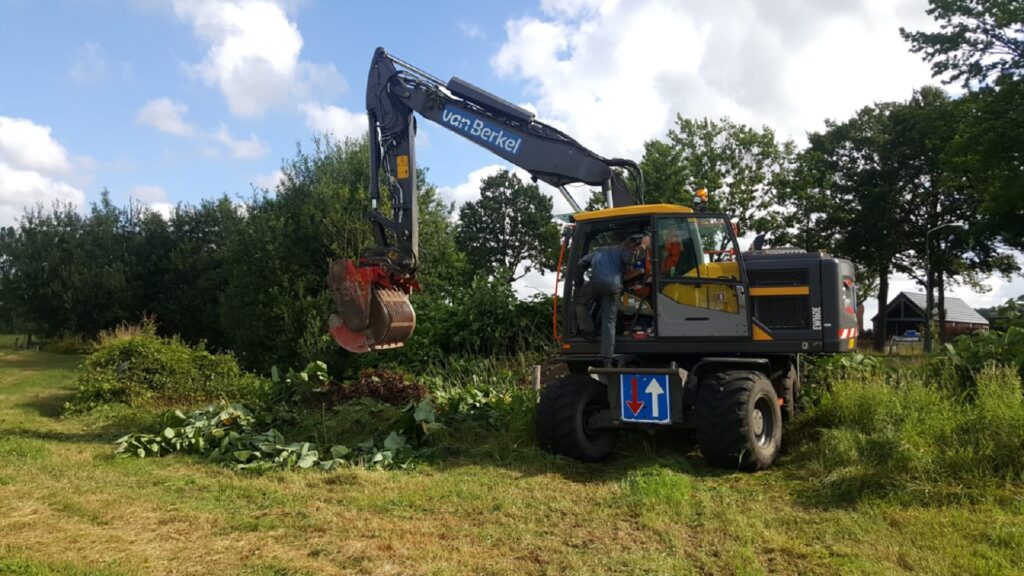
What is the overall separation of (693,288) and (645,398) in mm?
1232

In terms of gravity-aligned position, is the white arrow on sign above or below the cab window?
below

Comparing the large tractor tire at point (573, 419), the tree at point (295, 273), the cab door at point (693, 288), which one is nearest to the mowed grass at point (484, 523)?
the large tractor tire at point (573, 419)

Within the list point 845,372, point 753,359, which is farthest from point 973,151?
point 753,359

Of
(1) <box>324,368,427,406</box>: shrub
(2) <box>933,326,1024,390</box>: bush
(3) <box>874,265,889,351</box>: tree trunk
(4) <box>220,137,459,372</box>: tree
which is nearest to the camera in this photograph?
(2) <box>933,326,1024,390</box>: bush

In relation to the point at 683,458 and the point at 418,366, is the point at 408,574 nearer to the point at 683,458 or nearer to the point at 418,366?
the point at 683,458

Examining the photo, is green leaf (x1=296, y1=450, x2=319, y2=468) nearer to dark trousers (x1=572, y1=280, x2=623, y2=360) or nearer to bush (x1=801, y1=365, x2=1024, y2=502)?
dark trousers (x1=572, y1=280, x2=623, y2=360)

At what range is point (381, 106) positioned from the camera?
404 inches

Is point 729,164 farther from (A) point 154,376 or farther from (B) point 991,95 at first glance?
(A) point 154,376

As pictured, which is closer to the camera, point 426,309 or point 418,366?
point 418,366

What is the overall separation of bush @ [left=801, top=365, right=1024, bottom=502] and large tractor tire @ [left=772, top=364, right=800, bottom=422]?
100 centimetres

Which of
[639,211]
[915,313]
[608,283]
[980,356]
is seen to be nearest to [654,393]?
[608,283]

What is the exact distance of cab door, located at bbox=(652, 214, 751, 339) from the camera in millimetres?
7469

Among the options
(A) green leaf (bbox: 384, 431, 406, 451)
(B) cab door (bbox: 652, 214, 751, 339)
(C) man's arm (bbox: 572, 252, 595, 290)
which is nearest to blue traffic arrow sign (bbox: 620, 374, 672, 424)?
(B) cab door (bbox: 652, 214, 751, 339)

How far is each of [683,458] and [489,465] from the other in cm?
196
